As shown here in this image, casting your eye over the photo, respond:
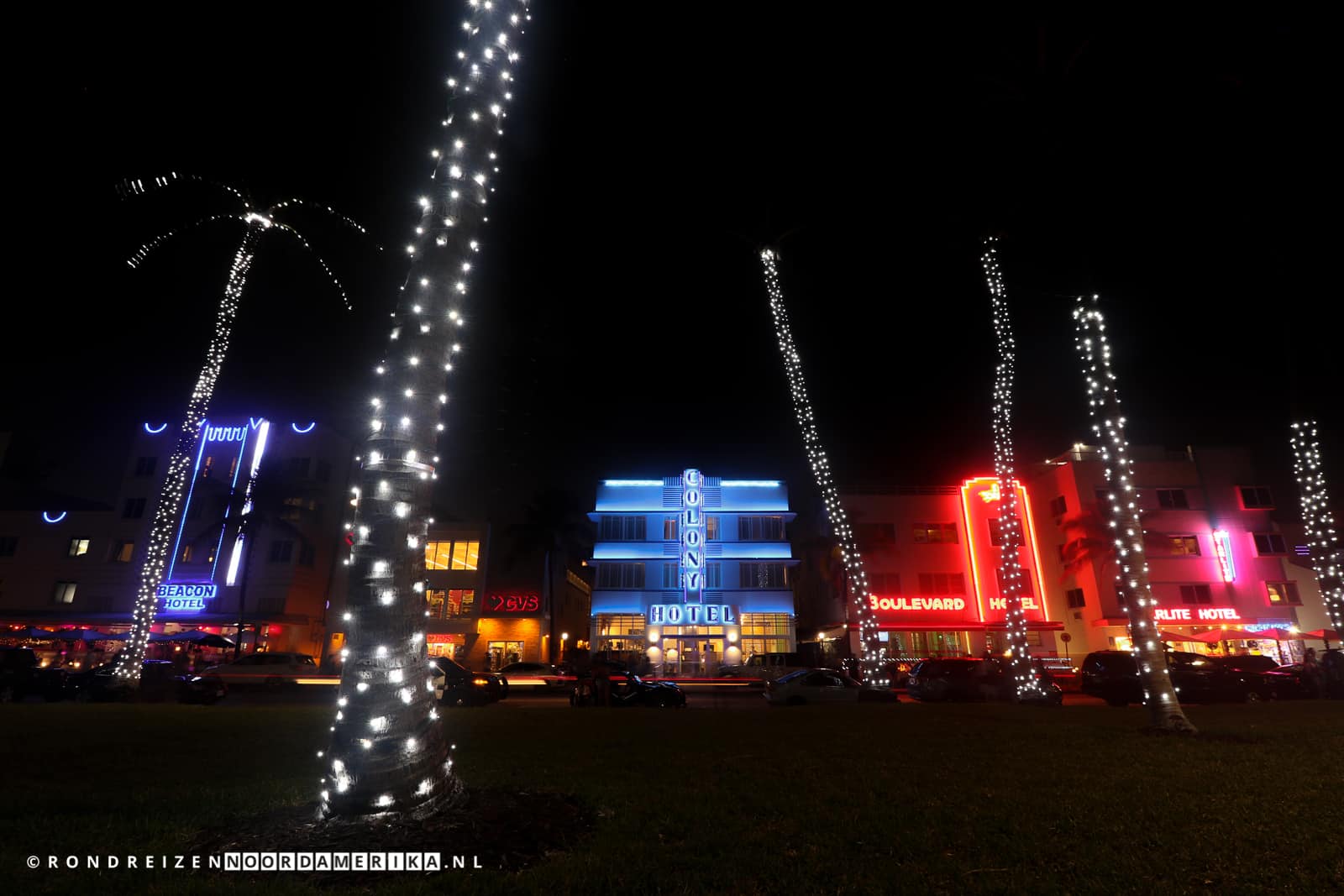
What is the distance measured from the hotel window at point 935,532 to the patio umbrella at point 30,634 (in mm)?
53192

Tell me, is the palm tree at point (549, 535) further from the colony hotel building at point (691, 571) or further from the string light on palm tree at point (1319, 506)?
the string light on palm tree at point (1319, 506)

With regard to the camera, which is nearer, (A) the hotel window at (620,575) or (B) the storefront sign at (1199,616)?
(B) the storefront sign at (1199,616)

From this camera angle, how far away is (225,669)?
27.2 meters

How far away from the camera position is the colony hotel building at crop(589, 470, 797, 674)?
132ft

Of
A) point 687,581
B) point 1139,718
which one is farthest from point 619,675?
point 1139,718

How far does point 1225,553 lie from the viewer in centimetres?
3959

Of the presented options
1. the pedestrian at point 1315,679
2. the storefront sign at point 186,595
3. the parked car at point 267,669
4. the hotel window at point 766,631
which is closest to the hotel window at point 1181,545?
the pedestrian at point 1315,679

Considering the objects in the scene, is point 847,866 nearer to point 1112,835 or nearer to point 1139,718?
point 1112,835

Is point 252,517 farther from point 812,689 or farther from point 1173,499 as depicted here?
point 1173,499

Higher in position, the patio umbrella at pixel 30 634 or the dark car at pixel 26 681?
the patio umbrella at pixel 30 634

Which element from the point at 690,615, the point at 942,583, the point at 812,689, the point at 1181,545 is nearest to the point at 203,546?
the point at 690,615

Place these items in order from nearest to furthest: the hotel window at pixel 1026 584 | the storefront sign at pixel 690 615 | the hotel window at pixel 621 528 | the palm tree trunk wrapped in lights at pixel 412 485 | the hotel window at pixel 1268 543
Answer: the palm tree trunk wrapped in lights at pixel 412 485, the hotel window at pixel 1268 543, the storefront sign at pixel 690 615, the hotel window at pixel 1026 584, the hotel window at pixel 621 528

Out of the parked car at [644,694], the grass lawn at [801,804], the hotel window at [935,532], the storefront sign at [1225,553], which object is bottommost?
the parked car at [644,694]

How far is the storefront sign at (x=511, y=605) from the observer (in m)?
42.7
